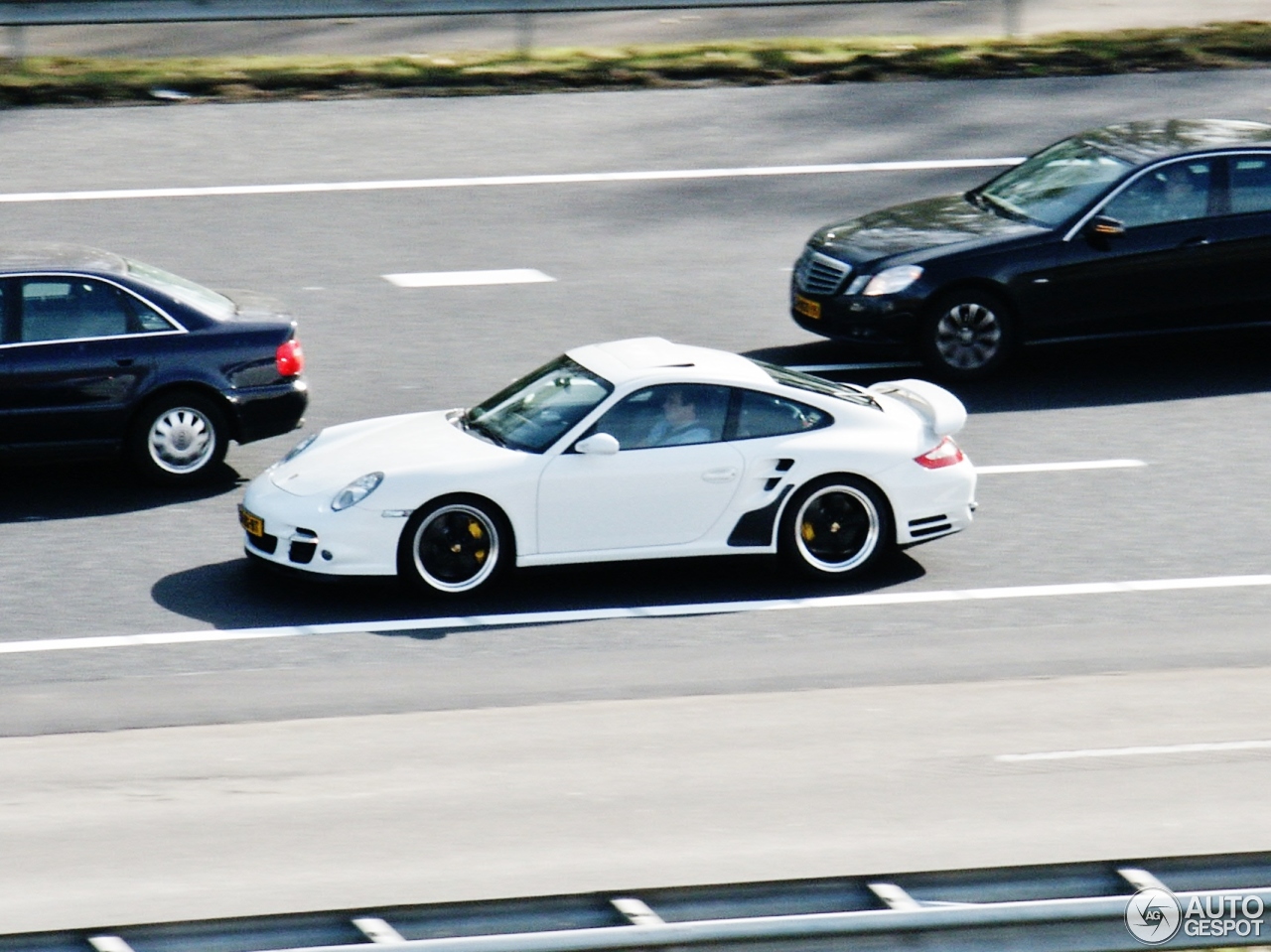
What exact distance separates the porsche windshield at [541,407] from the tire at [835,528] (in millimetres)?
1277

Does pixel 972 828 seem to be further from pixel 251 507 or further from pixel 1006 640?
pixel 251 507

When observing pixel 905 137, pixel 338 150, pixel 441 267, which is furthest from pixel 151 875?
pixel 905 137

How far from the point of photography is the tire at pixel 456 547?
1068 centimetres

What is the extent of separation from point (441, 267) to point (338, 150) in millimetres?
2996

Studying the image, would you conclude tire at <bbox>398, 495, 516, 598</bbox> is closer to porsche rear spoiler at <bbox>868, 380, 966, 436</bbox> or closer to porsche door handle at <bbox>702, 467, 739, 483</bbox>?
porsche door handle at <bbox>702, 467, 739, 483</bbox>

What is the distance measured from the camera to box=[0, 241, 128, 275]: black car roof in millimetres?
12391

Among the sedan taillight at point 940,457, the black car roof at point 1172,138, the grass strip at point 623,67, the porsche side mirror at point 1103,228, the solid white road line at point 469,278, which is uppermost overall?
the grass strip at point 623,67

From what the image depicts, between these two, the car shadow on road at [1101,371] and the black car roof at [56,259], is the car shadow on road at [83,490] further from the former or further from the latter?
the car shadow on road at [1101,371]

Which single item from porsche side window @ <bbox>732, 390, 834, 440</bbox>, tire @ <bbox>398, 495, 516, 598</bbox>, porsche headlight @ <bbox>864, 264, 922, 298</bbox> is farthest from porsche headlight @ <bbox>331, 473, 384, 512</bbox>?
porsche headlight @ <bbox>864, 264, 922, 298</bbox>

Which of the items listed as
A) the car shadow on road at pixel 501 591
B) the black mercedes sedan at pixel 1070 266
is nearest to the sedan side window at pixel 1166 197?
the black mercedes sedan at pixel 1070 266

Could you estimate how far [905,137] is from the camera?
2000 cm

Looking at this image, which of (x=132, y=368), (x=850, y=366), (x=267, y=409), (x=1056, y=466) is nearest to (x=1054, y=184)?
(x=850, y=366)

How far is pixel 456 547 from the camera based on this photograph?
425 inches

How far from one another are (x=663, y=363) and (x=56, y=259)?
409 cm
